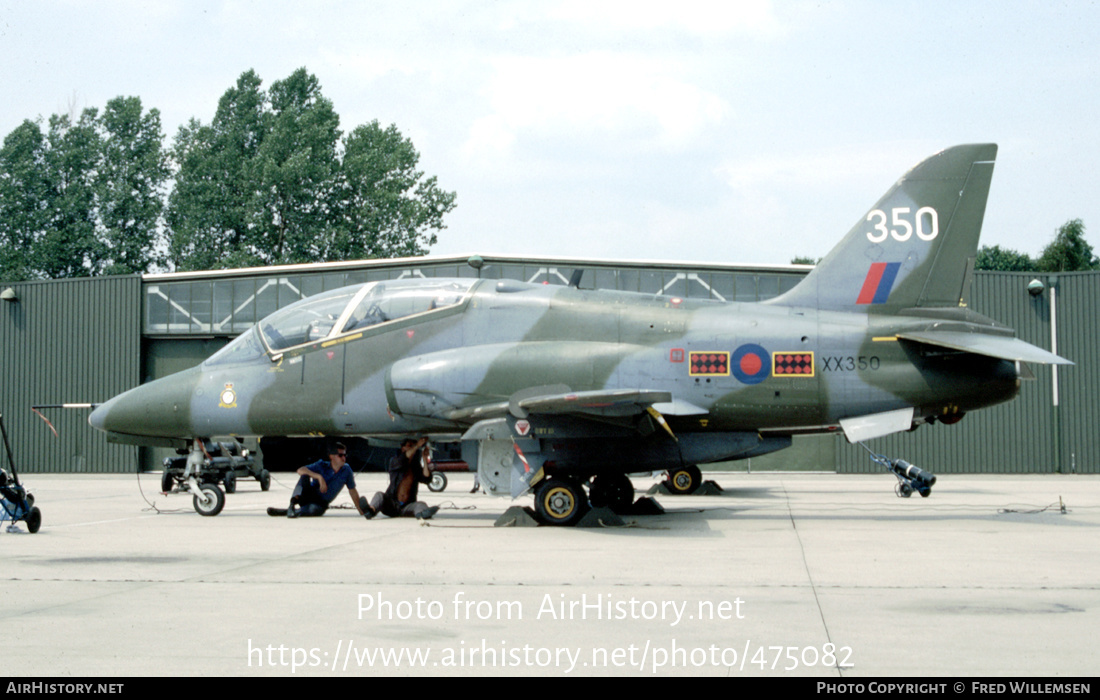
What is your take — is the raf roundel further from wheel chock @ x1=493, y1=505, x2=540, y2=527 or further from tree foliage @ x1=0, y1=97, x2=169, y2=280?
tree foliage @ x1=0, y1=97, x2=169, y2=280

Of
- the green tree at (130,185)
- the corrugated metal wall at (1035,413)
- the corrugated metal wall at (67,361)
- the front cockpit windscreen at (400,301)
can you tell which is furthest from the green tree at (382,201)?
the front cockpit windscreen at (400,301)

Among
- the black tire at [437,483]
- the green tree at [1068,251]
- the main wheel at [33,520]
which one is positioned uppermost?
the green tree at [1068,251]

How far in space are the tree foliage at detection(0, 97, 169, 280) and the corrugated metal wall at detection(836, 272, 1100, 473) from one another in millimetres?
47882

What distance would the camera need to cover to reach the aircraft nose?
13250mm

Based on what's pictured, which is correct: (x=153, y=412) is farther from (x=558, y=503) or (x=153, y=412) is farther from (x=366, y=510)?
(x=558, y=503)

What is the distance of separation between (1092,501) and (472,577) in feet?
46.0

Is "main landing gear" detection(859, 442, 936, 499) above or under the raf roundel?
under

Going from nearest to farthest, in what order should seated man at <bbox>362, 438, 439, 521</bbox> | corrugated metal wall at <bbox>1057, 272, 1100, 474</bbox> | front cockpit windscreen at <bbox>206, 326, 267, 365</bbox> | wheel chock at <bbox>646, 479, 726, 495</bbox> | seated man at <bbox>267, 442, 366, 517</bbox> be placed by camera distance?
seated man at <bbox>362, 438, 439, 521</bbox> < front cockpit windscreen at <bbox>206, 326, 267, 365</bbox> < seated man at <bbox>267, 442, 366, 517</bbox> < wheel chock at <bbox>646, 479, 726, 495</bbox> < corrugated metal wall at <bbox>1057, 272, 1100, 474</bbox>

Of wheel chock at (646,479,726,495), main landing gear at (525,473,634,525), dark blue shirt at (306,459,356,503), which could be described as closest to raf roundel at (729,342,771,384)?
main landing gear at (525,473,634,525)

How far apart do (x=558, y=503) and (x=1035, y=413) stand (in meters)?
24.8

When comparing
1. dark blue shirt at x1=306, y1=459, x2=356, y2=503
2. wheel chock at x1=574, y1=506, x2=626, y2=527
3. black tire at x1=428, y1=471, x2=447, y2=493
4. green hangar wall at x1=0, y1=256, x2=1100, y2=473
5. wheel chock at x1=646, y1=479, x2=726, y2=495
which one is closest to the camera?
wheel chock at x1=574, y1=506, x2=626, y2=527

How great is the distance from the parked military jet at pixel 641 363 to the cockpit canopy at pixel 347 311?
3cm

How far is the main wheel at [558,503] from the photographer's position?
38.5 ft

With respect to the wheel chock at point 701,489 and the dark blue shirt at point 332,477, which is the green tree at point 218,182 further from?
the dark blue shirt at point 332,477
